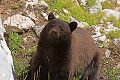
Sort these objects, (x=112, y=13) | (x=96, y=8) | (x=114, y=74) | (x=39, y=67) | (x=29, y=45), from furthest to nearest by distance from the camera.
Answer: (x=112, y=13), (x=96, y=8), (x=29, y=45), (x=114, y=74), (x=39, y=67)

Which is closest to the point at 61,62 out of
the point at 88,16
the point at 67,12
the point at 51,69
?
the point at 51,69

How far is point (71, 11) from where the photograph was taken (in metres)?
13.2

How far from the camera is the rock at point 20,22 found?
34.6ft

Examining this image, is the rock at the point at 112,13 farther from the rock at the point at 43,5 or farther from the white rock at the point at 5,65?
the white rock at the point at 5,65

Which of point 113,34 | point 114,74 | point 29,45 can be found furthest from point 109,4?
point 114,74

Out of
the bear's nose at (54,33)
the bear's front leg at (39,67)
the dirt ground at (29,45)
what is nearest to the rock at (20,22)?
the dirt ground at (29,45)

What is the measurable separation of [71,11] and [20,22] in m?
2.78

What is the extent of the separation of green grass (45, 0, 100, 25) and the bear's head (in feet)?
11.1

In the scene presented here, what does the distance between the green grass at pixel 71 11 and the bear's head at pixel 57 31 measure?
3374 mm

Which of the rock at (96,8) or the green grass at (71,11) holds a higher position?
the green grass at (71,11)

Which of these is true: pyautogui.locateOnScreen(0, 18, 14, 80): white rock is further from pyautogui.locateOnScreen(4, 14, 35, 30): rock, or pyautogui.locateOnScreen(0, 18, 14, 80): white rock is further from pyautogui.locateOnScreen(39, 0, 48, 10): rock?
pyautogui.locateOnScreen(39, 0, 48, 10): rock

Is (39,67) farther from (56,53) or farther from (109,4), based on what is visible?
(109,4)

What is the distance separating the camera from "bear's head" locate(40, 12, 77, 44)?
8.59m

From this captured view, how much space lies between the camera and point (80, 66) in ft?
32.8
